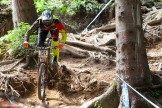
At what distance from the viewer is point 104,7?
11891 mm

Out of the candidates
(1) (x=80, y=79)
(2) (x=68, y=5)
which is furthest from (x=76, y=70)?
(2) (x=68, y=5)

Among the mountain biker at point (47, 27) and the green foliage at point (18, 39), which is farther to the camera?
the green foliage at point (18, 39)

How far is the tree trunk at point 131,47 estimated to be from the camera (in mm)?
4535

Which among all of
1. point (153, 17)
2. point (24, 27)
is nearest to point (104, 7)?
point (153, 17)

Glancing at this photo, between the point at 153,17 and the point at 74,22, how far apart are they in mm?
3572

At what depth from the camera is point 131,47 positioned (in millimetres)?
4586

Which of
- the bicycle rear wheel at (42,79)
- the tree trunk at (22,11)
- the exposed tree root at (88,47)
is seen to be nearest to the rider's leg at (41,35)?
the bicycle rear wheel at (42,79)

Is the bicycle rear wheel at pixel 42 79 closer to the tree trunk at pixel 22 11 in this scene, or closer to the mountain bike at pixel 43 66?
the mountain bike at pixel 43 66

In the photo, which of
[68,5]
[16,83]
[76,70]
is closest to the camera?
[16,83]

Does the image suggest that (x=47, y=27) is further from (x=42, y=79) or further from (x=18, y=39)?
(x=18, y=39)

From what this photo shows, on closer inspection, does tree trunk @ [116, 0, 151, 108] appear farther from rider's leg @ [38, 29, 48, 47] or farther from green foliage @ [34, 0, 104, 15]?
green foliage @ [34, 0, 104, 15]

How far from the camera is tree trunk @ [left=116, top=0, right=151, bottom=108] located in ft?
14.9

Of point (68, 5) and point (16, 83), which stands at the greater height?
point (68, 5)

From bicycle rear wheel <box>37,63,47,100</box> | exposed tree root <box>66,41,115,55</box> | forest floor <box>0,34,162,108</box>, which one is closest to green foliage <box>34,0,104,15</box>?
exposed tree root <box>66,41,115,55</box>
